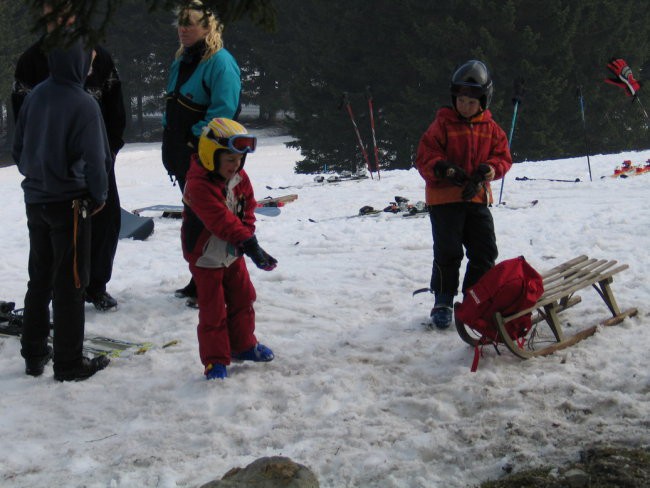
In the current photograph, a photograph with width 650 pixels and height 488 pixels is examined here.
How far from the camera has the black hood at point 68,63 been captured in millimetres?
4789

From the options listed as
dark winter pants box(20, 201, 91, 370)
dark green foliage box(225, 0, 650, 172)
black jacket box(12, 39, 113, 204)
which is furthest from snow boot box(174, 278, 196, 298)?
dark green foliage box(225, 0, 650, 172)

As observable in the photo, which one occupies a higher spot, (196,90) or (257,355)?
(196,90)

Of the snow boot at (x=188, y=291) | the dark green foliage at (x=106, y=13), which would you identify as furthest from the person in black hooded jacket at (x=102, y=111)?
the dark green foliage at (x=106, y=13)

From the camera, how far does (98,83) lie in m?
5.96

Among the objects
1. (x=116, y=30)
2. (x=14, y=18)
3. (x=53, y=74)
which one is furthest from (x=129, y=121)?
(x=53, y=74)

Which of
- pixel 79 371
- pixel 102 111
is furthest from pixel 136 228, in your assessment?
pixel 79 371

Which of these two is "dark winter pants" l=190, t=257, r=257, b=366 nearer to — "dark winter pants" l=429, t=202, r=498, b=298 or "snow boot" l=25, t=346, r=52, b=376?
"snow boot" l=25, t=346, r=52, b=376

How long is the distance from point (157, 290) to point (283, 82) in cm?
3801

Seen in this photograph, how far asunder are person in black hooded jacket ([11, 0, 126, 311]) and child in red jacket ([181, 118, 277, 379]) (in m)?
1.33

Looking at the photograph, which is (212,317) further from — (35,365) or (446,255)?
(446,255)

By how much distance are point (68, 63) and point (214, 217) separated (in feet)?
3.99

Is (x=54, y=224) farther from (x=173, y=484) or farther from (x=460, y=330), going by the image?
(x=460, y=330)

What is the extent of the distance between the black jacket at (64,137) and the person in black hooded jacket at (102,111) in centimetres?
78

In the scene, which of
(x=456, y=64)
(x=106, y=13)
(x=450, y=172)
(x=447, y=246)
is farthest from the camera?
(x=456, y=64)
